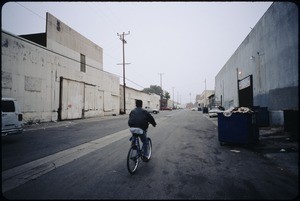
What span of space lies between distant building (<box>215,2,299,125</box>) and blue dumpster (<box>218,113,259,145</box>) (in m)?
3.60

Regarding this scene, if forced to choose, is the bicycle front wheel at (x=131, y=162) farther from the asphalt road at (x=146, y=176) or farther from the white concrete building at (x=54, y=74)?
the white concrete building at (x=54, y=74)

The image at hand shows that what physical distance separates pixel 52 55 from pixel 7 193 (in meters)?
20.1

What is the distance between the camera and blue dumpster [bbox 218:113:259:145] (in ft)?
26.2

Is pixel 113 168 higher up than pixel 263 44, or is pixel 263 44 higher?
pixel 263 44

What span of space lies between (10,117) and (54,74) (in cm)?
1303

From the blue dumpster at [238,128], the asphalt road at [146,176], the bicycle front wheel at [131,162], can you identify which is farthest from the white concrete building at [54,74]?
the blue dumpster at [238,128]

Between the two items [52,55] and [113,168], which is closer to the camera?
[113,168]

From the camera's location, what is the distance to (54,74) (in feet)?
70.0

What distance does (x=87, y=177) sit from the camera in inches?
183

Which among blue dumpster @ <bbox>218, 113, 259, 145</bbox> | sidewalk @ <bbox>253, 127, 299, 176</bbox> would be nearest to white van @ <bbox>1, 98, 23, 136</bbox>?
blue dumpster @ <bbox>218, 113, 259, 145</bbox>

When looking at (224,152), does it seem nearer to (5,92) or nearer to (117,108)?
(5,92)

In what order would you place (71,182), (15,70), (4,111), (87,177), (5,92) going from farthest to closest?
(15,70) < (5,92) < (4,111) < (87,177) < (71,182)

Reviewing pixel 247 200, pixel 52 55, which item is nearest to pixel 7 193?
pixel 247 200

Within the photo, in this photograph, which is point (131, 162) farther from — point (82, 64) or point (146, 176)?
point (82, 64)
